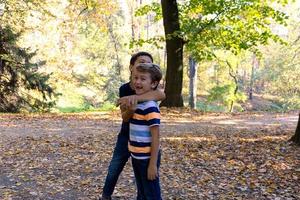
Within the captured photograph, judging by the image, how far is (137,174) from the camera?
3.62m

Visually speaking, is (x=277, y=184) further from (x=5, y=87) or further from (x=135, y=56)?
(x=5, y=87)

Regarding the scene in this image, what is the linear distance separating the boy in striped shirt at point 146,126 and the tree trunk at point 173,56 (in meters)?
11.4

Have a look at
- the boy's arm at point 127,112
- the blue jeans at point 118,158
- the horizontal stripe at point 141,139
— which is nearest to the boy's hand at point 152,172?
the horizontal stripe at point 141,139

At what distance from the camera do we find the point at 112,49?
141 ft

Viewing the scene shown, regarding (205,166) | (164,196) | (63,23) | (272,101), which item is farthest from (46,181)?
(272,101)

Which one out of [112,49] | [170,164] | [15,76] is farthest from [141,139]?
[112,49]

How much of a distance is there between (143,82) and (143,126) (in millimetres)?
377

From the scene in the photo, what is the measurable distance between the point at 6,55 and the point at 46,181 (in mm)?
11075

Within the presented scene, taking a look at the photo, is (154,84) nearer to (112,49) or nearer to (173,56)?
(173,56)

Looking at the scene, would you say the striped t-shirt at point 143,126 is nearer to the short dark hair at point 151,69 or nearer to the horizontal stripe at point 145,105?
the horizontal stripe at point 145,105

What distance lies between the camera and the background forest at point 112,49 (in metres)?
14.9

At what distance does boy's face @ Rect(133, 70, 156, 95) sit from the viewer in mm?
3314

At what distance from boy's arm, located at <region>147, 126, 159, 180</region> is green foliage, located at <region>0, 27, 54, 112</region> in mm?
13644

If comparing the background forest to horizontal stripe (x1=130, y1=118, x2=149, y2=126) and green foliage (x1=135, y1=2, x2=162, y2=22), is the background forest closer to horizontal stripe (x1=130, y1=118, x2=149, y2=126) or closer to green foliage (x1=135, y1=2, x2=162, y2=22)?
green foliage (x1=135, y1=2, x2=162, y2=22)
